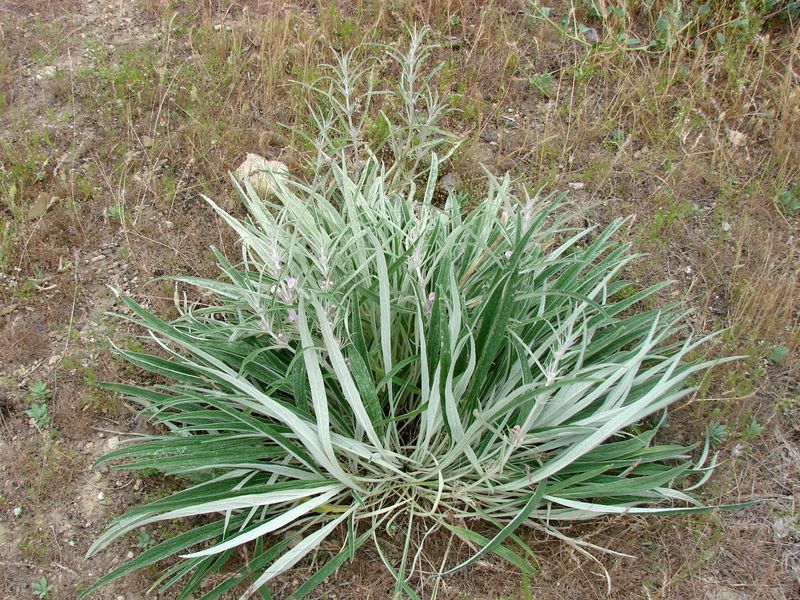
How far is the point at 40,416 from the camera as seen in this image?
261 cm

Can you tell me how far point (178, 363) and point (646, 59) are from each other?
9.03 feet

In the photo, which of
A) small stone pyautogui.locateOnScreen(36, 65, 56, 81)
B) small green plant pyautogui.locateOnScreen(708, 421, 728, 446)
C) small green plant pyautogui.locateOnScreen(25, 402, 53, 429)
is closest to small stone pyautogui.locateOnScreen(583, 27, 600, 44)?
small green plant pyautogui.locateOnScreen(708, 421, 728, 446)

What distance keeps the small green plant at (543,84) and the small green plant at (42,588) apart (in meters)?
2.97

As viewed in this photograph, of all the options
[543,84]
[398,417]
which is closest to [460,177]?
[543,84]

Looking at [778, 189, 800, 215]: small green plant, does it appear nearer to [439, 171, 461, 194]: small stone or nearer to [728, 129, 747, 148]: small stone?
[728, 129, 747, 148]: small stone

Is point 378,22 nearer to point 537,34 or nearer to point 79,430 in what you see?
point 537,34

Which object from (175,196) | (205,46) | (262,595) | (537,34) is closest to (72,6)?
(205,46)

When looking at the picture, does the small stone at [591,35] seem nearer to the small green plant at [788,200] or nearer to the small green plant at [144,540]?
the small green plant at [788,200]

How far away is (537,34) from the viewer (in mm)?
3844

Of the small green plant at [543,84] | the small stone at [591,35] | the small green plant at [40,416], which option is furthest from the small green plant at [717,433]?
the small green plant at [40,416]

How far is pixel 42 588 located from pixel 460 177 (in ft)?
7.42

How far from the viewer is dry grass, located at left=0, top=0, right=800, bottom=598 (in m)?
A: 2.32

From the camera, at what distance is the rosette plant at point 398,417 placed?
6.81ft

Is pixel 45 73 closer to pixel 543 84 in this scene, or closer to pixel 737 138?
pixel 543 84
